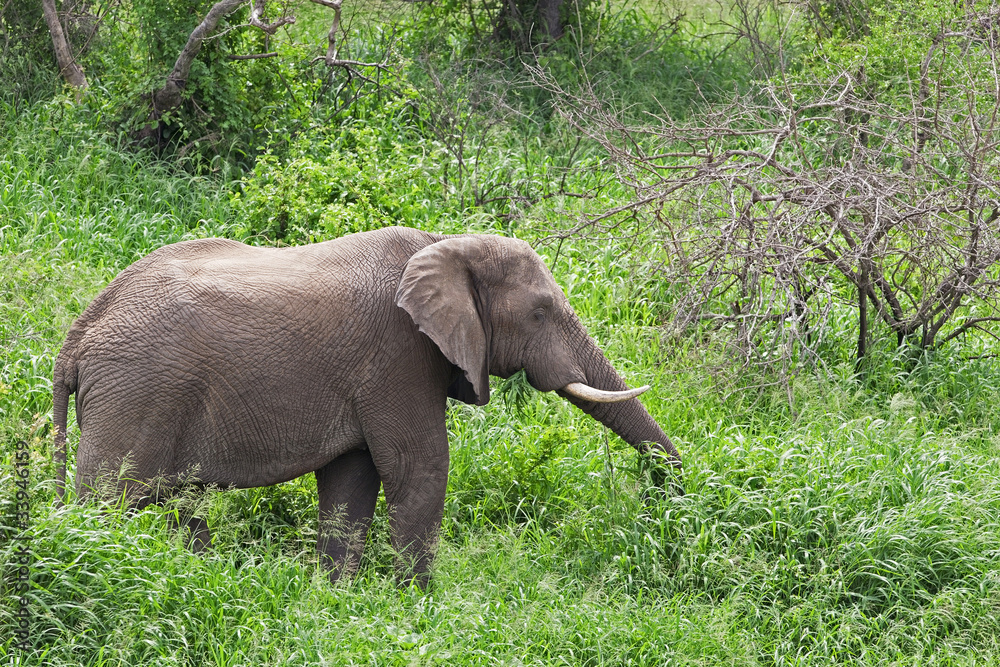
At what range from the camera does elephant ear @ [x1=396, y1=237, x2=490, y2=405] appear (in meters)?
4.63

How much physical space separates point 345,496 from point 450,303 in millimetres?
1067

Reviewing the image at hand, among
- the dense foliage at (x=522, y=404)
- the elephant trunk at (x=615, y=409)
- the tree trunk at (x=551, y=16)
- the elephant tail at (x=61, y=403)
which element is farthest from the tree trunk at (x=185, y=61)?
the elephant trunk at (x=615, y=409)

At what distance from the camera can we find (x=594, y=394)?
16.4 ft

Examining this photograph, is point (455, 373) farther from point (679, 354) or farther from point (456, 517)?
point (679, 354)

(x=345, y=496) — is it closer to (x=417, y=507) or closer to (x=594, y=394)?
(x=417, y=507)

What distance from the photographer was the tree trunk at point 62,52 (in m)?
9.15

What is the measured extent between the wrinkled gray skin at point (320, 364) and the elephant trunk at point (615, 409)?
0.01 metres

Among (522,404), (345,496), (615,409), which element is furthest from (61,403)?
(615,409)

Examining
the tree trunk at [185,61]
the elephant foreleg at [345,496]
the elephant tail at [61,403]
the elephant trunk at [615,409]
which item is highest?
the tree trunk at [185,61]

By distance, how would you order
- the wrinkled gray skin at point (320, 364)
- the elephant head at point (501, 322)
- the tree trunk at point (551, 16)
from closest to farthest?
the wrinkled gray skin at point (320, 364)
the elephant head at point (501, 322)
the tree trunk at point (551, 16)

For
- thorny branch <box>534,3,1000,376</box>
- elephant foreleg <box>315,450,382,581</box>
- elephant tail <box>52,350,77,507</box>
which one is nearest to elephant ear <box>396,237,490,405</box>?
elephant foreleg <box>315,450,382,581</box>

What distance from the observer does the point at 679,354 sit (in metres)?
6.82

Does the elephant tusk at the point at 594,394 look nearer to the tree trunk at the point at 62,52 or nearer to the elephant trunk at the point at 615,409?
the elephant trunk at the point at 615,409

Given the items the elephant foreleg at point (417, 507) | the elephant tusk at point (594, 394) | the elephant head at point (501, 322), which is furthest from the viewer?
the elephant tusk at point (594, 394)
